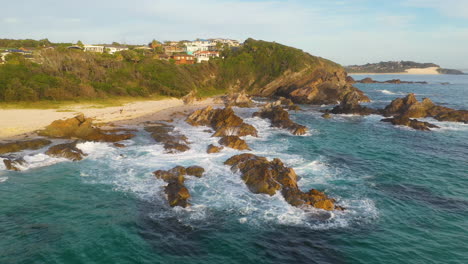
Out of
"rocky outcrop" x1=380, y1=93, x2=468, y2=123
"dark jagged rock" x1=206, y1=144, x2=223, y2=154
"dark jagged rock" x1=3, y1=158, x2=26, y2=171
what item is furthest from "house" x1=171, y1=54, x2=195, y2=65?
"dark jagged rock" x1=3, y1=158, x2=26, y2=171

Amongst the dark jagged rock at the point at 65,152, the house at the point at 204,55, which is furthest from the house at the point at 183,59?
the dark jagged rock at the point at 65,152

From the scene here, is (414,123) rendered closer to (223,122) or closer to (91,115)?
(223,122)

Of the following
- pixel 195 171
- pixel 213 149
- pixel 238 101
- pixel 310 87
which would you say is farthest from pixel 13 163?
pixel 310 87

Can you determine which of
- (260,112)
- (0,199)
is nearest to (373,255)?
(0,199)

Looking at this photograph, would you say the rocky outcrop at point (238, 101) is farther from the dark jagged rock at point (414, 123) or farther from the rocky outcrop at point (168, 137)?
the dark jagged rock at point (414, 123)

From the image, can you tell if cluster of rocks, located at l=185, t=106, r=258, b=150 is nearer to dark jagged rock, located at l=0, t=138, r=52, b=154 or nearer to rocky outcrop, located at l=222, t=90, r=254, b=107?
dark jagged rock, located at l=0, t=138, r=52, b=154

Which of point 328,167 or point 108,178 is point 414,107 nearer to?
point 328,167
